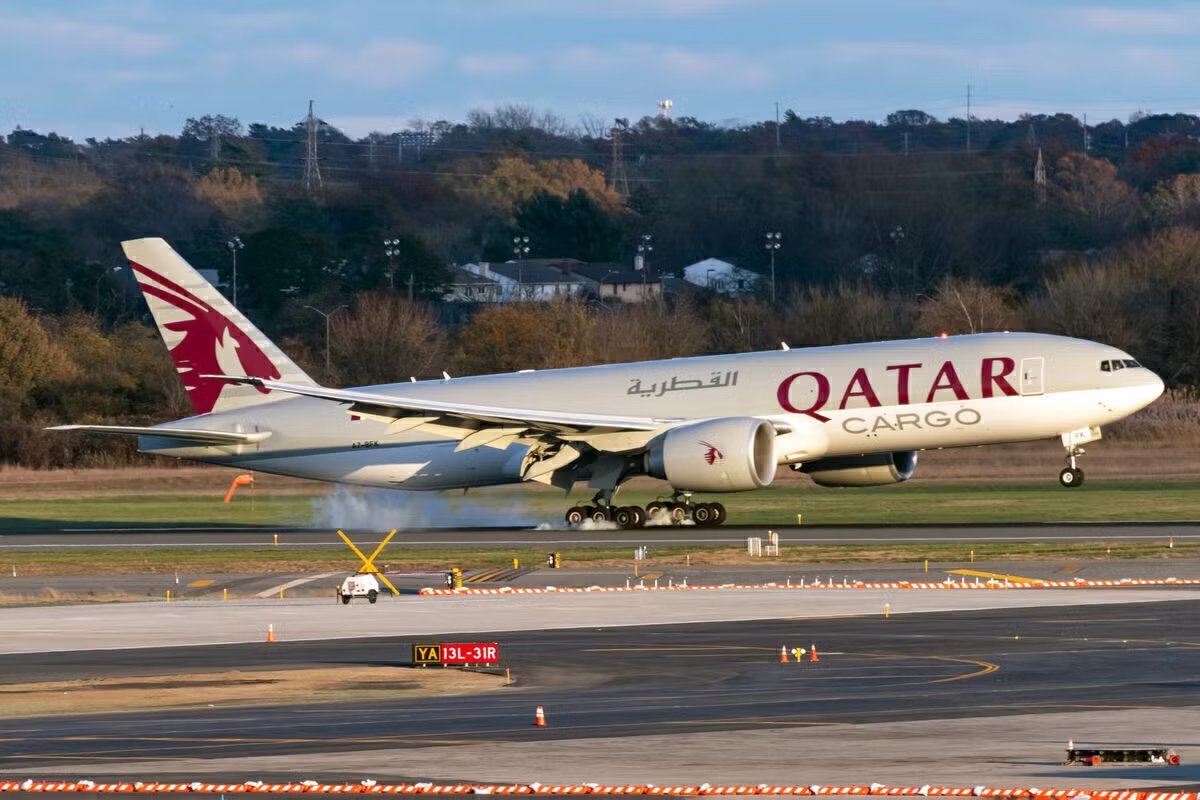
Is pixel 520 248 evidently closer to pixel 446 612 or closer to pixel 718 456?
pixel 718 456

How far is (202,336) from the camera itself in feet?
170

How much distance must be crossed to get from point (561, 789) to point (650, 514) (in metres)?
32.8

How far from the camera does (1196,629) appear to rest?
26.9 meters

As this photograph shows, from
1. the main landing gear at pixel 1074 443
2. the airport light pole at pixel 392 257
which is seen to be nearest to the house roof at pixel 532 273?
the airport light pole at pixel 392 257

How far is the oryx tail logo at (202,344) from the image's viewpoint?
51.9m

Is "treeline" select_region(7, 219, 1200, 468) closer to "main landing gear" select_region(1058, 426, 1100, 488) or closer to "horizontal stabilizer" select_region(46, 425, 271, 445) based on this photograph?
"horizontal stabilizer" select_region(46, 425, 271, 445)

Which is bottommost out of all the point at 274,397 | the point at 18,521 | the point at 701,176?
the point at 18,521

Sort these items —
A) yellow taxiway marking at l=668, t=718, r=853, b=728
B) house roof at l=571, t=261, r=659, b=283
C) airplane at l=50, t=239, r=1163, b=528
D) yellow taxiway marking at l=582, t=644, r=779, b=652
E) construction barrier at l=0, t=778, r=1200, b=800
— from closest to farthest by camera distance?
construction barrier at l=0, t=778, r=1200, b=800
yellow taxiway marking at l=668, t=718, r=853, b=728
yellow taxiway marking at l=582, t=644, r=779, b=652
airplane at l=50, t=239, r=1163, b=528
house roof at l=571, t=261, r=659, b=283

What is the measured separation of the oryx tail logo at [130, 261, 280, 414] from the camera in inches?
2042

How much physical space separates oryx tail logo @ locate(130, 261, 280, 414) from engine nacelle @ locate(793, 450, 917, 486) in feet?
49.9

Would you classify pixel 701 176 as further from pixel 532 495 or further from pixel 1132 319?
pixel 532 495

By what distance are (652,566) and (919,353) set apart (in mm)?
10715

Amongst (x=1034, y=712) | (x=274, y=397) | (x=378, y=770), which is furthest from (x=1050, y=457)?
(x=378, y=770)

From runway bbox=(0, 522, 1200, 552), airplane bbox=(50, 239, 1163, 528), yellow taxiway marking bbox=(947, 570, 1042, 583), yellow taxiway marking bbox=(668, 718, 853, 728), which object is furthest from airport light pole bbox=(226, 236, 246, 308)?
yellow taxiway marking bbox=(668, 718, 853, 728)
